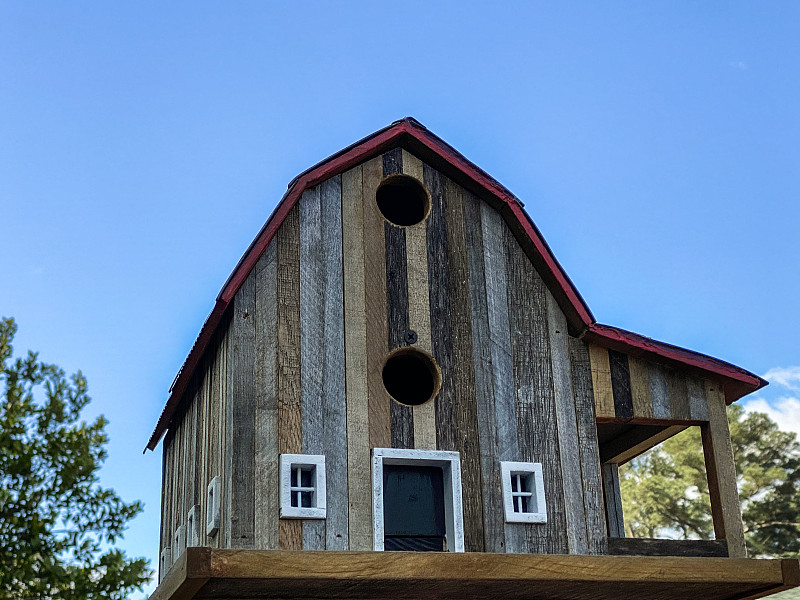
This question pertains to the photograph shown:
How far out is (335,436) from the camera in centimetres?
1064

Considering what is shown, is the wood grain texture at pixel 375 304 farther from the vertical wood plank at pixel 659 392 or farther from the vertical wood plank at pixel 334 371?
the vertical wood plank at pixel 659 392

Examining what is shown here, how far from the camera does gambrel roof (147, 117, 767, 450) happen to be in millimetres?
11625

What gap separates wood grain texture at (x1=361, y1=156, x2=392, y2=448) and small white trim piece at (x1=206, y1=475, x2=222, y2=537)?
1.43 meters

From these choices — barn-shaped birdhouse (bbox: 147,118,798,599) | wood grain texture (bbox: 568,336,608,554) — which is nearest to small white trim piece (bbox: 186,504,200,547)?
barn-shaped birdhouse (bbox: 147,118,798,599)

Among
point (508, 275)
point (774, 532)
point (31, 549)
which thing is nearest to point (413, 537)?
point (508, 275)

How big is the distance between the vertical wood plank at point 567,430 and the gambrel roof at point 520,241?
138 mm

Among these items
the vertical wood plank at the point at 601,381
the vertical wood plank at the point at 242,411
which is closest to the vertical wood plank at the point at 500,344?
the vertical wood plank at the point at 601,381

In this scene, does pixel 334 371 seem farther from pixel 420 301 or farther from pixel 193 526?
pixel 193 526

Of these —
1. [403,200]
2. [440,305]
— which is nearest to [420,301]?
[440,305]

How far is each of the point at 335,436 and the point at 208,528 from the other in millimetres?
1500

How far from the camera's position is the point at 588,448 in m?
11.5

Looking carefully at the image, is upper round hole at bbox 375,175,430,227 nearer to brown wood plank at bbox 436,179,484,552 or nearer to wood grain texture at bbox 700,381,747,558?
brown wood plank at bbox 436,179,484,552

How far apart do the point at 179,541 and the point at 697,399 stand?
5669mm

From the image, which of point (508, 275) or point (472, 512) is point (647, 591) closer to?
point (472, 512)
